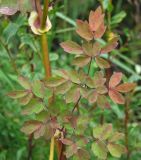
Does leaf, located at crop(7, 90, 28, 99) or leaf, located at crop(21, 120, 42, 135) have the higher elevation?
leaf, located at crop(7, 90, 28, 99)

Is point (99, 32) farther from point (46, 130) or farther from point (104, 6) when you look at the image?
point (104, 6)

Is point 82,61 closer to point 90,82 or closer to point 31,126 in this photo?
point 90,82

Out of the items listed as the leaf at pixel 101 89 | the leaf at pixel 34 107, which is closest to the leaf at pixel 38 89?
the leaf at pixel 34 107

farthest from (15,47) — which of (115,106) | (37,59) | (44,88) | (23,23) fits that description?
(44,88)

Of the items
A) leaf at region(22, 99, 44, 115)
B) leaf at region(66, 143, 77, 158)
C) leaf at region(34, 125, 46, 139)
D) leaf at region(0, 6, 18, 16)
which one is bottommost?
leaf at region(66, 143, 77, 158)

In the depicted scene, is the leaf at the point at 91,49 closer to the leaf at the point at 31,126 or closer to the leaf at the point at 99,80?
the leaf at the point at 99,80

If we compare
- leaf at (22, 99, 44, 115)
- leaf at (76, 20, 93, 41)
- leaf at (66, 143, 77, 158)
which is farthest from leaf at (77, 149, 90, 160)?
leaf at (76, 20, 93, 41)

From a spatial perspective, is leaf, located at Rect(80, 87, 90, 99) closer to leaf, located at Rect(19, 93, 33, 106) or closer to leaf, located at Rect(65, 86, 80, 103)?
leaf, located at Rect(65, 86, 80, 103)

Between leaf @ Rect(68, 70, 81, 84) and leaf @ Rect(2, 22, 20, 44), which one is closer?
Result: leaf @ Rect(68, 70, 81, 84)

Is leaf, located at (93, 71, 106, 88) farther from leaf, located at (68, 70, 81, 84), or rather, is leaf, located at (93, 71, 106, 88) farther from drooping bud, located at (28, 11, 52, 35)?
drooping bud, located at (28, 11, 52, 35)
